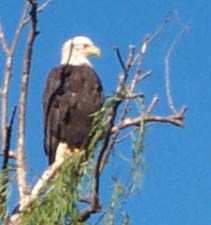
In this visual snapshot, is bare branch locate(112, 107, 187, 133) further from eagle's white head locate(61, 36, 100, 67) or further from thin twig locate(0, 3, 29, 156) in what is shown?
eagle's white head locate(61, 36, 100, 67)

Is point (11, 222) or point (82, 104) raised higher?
point (82, 104)

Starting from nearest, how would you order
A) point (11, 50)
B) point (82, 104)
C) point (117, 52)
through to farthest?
point (117, 52), point (11, 50), point (82, 104)

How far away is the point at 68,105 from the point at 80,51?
0.77m

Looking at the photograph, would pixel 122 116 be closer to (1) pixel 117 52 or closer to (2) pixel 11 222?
(1) pixel 117 52

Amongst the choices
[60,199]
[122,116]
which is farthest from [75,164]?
[122,116]

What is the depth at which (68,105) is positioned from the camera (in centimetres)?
627

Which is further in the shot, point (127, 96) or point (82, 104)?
point (82, 104)

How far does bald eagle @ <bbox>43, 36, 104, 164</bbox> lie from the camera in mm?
6242

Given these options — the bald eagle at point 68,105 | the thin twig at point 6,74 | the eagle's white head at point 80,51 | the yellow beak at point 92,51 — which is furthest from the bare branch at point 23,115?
the yellow beak at point 92,51

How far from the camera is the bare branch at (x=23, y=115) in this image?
12.6 feet

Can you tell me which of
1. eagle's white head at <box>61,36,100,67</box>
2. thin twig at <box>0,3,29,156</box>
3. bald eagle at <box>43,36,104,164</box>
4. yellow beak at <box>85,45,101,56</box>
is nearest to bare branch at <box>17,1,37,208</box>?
thin twig at <box>0,3,29,156</box>

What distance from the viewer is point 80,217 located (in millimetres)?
3748

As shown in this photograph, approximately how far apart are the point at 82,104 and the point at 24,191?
244cm

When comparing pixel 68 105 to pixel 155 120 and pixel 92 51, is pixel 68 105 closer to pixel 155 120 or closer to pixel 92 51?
pixel 92 51
